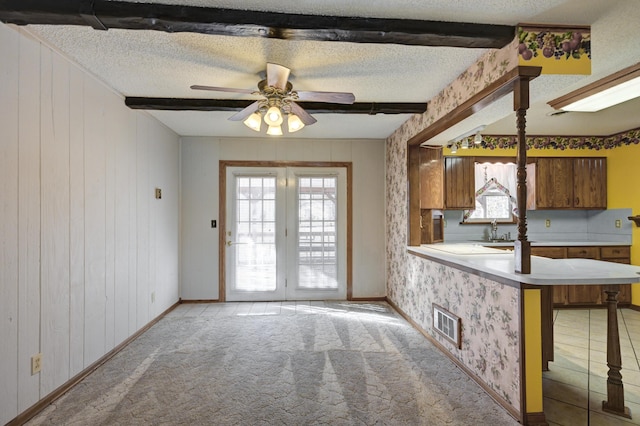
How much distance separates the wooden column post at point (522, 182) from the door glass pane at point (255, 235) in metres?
3.41

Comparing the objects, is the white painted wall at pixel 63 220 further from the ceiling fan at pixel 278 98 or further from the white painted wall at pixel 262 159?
the white painted wall at pixel 262 159

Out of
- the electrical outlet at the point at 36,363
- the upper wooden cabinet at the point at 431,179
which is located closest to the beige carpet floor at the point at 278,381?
the electrical outlet at the point at 36,363

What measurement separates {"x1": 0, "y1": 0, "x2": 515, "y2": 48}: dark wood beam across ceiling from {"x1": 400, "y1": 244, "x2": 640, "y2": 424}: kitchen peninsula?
1.52 metres

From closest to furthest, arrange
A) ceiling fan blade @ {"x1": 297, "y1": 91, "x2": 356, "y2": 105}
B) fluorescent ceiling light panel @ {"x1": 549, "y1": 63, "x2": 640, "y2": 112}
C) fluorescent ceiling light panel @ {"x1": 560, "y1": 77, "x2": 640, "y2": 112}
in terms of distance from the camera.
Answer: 1. ceiling fan blade @ {"x1": 297, "y1": 91, "x2": 356, "y2": 105}
2. fluorescent ceiling light panel @ {"x1": 549, "y1": 63, "x2": 640, "y2": 112}
3. fluorescent ceiling light panel @ {"x1": 560, "y1": 77, "x2": 640, "y2": 112}

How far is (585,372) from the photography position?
2.74 m

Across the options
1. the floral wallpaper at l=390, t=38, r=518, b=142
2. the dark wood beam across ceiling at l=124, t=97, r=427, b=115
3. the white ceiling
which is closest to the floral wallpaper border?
the white ceiling

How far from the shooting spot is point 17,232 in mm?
2035

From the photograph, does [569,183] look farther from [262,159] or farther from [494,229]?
[262,159]

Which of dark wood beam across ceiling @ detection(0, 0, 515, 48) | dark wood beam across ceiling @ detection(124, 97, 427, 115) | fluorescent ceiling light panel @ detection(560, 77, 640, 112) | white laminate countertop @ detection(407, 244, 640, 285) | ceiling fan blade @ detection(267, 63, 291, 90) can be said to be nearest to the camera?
dark wood beam across ceiling @ detection(0, 0, 515, 48)

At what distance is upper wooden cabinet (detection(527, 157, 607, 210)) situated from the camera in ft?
16.2

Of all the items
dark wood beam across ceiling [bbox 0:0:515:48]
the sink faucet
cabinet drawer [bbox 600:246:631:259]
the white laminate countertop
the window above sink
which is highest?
dark wood beam across ceiling [bbox 0:0:515:48]

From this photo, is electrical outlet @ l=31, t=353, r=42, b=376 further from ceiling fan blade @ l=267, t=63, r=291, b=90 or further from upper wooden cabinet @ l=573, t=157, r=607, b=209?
upper wooden cabinet @ l=573, t=157, r=607, b=209

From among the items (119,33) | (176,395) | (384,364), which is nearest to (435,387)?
(384,364)

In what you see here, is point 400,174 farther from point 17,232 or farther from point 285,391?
point 17,232
